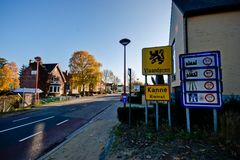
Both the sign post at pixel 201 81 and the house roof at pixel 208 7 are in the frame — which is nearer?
the sign post at pixel 201 81

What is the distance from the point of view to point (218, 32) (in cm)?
899

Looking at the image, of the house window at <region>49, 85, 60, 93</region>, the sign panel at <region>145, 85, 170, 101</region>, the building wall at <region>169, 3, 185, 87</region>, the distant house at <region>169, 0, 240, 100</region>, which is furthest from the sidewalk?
the house window at <region>49, 85, 60, 93</region>

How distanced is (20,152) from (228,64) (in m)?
11.0

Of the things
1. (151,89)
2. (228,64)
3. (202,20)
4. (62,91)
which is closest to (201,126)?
(151,89)

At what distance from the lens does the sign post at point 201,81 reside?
5592 mm

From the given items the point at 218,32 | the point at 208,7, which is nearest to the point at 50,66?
the point at 208,7

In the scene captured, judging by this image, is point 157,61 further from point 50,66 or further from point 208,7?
point 50,66

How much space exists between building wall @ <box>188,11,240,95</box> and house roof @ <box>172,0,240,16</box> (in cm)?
27

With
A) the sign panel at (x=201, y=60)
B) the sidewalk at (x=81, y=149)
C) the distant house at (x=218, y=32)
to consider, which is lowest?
the sidewalk at (x=81, y=149)

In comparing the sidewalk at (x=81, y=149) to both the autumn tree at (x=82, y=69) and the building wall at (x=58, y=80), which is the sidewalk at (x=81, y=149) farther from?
the building wall at (x=58, y=80)

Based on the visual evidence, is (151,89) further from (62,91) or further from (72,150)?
(62,91)

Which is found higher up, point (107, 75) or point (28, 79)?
point (107, 75)

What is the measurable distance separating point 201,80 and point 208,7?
5849mm

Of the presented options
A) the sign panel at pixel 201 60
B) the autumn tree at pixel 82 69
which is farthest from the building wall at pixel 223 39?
the autumn tree at pixel 82 69
